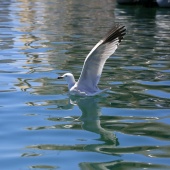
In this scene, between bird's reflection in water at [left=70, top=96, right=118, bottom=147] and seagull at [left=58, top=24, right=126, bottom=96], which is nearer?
bird's reflection in water at [left=70, top=96, right=118, bottom=147]

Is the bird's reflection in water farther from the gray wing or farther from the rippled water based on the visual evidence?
the gray wing

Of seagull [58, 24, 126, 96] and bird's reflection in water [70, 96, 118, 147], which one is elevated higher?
seagull [58, 24, 126, 96]

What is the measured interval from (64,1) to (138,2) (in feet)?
20.9

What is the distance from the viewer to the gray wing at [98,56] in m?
9.33

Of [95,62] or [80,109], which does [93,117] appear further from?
[95,62]

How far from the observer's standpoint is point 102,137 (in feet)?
25.1

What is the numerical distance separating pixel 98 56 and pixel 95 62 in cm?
12

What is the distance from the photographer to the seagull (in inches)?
368

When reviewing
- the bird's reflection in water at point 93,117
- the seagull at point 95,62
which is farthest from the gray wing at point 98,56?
the bird's reflection in water at point 93,117

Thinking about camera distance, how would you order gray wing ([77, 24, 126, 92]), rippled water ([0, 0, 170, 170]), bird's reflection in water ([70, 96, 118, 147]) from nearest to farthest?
rippled water ([0, 0, 170, 170])
bird's reflection in water ([70, 96, 118, 147])
gray wing ([77, 24, 126, 92])

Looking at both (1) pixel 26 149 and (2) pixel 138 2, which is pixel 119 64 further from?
(2) pixel 138 2

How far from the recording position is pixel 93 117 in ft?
29.2

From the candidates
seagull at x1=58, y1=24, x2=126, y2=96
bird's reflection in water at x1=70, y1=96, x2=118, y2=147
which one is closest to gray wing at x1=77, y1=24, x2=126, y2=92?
seagull at x1=58, y1=24, x2=126, y2=96

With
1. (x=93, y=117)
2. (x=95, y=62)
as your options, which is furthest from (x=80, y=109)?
(x=95, y=62)
